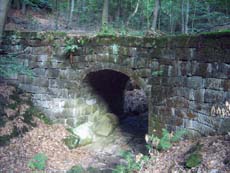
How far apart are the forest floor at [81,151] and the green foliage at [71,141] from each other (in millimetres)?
102

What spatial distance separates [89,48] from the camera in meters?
8.05

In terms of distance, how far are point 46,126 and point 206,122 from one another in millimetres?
4763

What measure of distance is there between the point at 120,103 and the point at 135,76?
3.90 metres

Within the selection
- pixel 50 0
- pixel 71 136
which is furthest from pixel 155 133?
pixel 50 0

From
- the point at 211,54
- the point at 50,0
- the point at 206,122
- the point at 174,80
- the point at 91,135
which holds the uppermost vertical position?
the point at 50,0

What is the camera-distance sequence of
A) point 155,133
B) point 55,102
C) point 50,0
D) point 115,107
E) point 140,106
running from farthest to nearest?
point 50,0 < point 140,106 < point 115,107 < point 55,102 < point 155,133

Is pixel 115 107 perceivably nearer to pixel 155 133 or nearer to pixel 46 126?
pixel 46 126

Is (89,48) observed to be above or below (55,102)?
above

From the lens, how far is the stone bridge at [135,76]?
5.57m

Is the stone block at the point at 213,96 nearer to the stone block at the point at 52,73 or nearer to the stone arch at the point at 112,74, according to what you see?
the stone arch at the point at 112,74

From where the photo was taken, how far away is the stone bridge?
5.57 metres

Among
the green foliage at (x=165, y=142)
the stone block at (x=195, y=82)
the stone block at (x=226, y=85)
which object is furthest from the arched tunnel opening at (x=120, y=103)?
the stone block at (x=226, y=85)

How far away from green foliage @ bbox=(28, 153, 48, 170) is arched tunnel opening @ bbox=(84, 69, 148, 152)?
2.57 meters

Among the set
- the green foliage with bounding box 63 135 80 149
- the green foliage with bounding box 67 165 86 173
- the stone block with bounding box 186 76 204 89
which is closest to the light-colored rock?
the green foliage with bounding box 63 135 80 149
